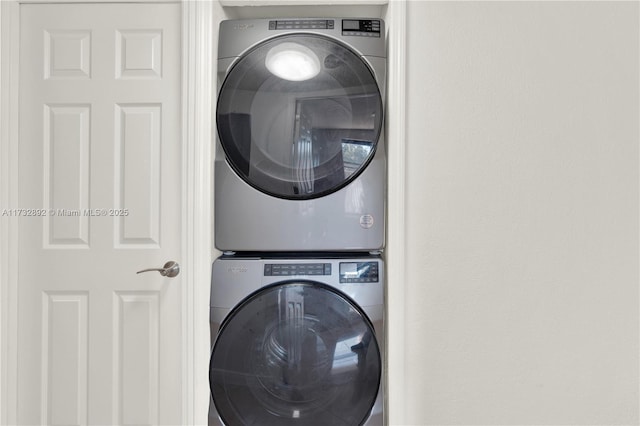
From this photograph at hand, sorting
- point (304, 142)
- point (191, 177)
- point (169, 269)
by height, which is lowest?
point (169, 269)

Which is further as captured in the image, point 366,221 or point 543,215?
point 366,221

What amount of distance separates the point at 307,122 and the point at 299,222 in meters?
0.33

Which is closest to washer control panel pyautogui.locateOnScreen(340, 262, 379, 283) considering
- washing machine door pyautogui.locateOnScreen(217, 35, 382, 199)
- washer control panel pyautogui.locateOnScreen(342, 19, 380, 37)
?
washing machine door pyautogui.locateOnScreen(217, 35, 382, 199)

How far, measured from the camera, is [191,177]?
133cm

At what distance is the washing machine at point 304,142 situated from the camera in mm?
1236

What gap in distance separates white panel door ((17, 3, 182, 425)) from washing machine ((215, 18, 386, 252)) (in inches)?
12.4

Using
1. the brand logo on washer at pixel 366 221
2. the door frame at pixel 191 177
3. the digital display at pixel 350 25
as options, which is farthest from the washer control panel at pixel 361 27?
the brand logo on washer at pixel 366 221

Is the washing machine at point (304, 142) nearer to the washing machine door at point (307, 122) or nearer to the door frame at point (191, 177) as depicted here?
the washing machine door at point (307, 122)

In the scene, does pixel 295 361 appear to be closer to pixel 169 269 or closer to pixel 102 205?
pixel 169 269

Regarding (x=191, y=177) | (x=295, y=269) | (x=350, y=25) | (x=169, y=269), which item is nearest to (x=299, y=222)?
(x=295, y=269)

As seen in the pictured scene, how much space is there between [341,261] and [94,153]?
1.01 metres

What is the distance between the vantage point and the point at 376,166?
1257mm

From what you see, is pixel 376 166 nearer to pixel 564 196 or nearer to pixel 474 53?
pixel 474 53

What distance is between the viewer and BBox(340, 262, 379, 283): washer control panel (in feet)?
4.03
